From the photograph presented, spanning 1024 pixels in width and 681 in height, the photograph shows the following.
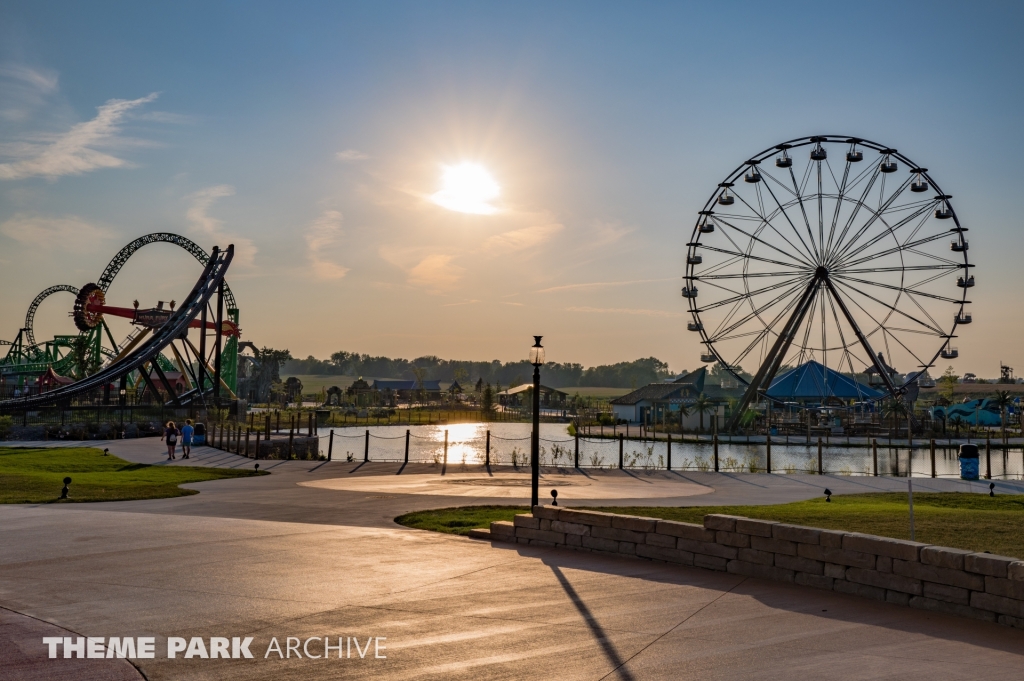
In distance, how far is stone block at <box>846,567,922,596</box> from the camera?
29.1 ft

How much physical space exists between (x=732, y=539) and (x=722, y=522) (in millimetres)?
253

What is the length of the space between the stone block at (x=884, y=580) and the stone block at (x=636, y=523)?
294 centimetres

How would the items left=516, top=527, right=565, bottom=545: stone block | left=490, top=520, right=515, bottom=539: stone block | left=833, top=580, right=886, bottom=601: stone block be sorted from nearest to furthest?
1. left=833, top=580, right=886, bottom=601: stone block
2. left=516, top=527, right=565, bottom=545: stone block
3. left=490, top=520, right=515, bottom=539: stone block

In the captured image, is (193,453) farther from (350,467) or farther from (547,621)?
(547,621)

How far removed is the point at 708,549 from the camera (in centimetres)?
1109

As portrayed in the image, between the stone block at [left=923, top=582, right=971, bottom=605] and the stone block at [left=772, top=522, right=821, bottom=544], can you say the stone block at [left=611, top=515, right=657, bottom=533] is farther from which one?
the stone block at [left=923, top=582, right=971, bottom=605]

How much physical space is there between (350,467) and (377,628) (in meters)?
21.8

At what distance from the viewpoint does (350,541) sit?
13.2m

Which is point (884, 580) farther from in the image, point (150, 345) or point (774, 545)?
point (150, 345)

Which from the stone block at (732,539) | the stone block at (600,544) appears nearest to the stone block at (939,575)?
the stone block at (732,539)

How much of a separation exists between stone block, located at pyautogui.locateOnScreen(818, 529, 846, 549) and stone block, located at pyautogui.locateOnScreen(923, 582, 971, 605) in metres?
1.05

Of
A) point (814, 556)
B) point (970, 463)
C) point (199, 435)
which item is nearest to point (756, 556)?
point (814, 556)

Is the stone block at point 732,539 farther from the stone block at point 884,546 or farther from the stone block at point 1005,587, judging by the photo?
the stone block at point 1005,587

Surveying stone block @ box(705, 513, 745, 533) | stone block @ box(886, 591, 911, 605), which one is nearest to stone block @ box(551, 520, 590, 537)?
stone block @ box(705, 513, 745, 533)
